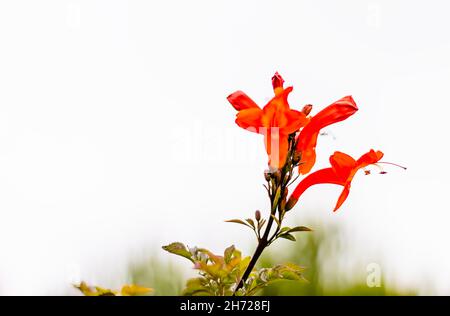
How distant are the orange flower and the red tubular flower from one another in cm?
4

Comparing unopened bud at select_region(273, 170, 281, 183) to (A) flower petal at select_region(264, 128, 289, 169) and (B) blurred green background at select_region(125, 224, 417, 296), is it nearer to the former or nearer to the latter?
(A) flower petal at select_region(264, 128, 289, 169)

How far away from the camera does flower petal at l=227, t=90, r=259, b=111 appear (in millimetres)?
962

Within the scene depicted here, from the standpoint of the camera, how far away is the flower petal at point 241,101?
96 cm

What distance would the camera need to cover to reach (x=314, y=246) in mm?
2867

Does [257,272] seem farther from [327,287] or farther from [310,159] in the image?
[327,287]

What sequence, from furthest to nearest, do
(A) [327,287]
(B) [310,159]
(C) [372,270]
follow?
(A) [327,287]
(C) [372,270]
(B) [310,159]

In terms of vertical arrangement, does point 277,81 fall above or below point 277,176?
above

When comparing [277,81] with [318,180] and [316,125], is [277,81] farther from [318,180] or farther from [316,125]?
[318,180]

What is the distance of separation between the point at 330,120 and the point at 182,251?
330 millimetres

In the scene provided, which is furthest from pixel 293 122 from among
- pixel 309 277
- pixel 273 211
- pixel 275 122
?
pixel 309 277

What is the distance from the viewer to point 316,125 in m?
1.00

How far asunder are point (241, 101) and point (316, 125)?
129mm

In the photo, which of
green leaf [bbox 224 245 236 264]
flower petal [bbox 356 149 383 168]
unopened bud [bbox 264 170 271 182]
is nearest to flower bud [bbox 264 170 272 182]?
unopened bud [bbox 264 170 271 182]
